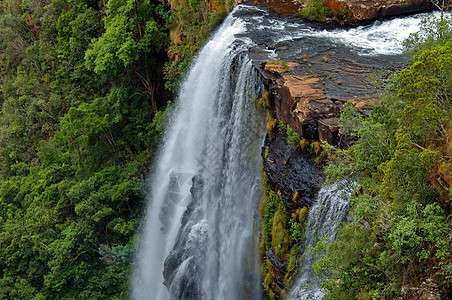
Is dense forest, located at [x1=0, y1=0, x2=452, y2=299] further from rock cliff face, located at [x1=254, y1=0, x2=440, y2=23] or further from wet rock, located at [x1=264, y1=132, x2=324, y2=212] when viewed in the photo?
rock cliff face, located at [x1=254, y1=0, x2=440, y2=23]

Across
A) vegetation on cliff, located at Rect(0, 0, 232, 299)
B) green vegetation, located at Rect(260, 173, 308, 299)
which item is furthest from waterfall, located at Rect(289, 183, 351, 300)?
vegetation on cliff, located at Rect(0, 0, 232, 299)

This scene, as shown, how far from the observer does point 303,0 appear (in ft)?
43.4

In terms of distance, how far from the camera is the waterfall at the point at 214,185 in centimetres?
1040

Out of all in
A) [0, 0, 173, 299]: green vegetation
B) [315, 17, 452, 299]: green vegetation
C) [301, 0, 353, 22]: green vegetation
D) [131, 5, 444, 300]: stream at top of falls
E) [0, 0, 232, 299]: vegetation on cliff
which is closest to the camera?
[315, 17, 452, 299]: green vegetation

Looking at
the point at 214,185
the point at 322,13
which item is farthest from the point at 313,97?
the point at 322,13

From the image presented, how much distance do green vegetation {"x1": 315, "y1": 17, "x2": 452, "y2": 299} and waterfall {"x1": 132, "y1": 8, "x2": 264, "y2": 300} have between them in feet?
14.7

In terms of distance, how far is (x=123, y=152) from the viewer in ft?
55.8

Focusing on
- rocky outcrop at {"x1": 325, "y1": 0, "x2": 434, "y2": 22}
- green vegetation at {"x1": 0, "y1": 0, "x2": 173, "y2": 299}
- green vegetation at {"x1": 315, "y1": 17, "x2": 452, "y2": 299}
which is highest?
rocky outcrop at {"x1": 325, "y1": 0, "x2": 434, "y2": 22}

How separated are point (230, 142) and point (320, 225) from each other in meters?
4.29

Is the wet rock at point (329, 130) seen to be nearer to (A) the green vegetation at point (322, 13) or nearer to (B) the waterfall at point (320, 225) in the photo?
(B) the waterfall at point (320, 225)

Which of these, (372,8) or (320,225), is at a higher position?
(372,8)

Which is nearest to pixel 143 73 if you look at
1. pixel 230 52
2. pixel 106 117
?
pixel 106 117

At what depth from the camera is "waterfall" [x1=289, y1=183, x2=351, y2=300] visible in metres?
6.85

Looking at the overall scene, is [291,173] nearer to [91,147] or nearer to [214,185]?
[214,185]
